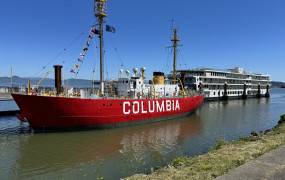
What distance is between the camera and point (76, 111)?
76.7 feet

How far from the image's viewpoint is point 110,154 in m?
17.7

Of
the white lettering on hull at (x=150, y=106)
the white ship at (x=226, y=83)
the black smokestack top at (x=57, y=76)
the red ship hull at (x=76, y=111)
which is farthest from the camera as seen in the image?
the white ship at (x=226, y=83)

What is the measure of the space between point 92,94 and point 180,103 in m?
13.8

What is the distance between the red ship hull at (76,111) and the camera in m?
22.7

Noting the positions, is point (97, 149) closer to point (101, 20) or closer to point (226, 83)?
point (101, 20)

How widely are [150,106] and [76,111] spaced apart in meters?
9.13

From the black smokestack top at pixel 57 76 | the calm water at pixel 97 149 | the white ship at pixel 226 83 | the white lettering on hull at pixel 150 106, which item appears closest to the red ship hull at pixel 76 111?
the white lettering on hull at pixel 150 106

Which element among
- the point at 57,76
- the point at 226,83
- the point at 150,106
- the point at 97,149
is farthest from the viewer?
the point at 226,83

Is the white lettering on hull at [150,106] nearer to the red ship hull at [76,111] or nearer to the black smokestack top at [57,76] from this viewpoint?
the red ship hull at [76,111]

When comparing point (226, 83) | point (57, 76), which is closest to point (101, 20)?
point (57, 76)

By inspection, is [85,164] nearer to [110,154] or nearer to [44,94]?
[110,154]

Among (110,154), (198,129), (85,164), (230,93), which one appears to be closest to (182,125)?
(198,129)

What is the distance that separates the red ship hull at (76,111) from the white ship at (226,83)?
31340 mm

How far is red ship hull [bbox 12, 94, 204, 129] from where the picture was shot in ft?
74.3
